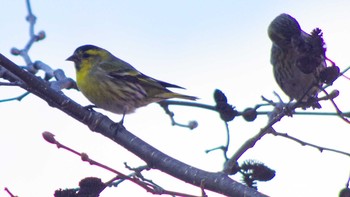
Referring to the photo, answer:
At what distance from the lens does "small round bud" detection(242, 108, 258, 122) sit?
402 cm

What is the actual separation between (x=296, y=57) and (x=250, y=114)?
75cm

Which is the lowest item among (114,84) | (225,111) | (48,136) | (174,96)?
(48,136)

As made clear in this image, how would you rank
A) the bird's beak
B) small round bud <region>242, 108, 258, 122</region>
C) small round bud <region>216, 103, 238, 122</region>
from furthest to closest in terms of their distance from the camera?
the bird's beak → small round bud <region>242, 108, 258, 122</region> → small round bud <region>216, 103, 238, 122</region>

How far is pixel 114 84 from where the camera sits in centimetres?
643

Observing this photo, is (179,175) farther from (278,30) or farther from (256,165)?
(278,30)

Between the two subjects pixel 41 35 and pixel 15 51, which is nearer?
pixel 15 51

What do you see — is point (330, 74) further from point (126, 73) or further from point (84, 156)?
point (126, 73)

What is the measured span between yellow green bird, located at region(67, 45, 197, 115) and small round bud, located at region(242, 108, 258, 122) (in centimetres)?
156

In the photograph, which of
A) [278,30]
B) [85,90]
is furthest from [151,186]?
[85,90]

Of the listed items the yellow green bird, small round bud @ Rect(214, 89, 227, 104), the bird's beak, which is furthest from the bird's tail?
small round bud @ Rect(214, 89, 227, 104)

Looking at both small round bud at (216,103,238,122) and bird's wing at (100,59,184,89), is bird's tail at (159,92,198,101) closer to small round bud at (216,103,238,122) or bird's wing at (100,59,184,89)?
bird's wing at (100,59,184,89)

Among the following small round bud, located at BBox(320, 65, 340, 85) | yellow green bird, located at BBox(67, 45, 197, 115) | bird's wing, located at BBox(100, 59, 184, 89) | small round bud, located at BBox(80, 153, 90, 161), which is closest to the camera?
small round bud, located at BBox(80, 153, 90, 161)

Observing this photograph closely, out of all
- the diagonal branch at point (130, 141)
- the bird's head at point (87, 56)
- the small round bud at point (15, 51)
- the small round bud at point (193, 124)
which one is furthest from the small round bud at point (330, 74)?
the bird's head at point (87, 56)

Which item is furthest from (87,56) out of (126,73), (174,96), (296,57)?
(296,57)
